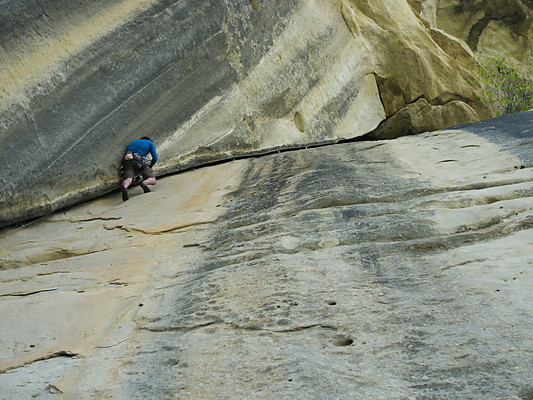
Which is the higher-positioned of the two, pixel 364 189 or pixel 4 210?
pixel 4 210

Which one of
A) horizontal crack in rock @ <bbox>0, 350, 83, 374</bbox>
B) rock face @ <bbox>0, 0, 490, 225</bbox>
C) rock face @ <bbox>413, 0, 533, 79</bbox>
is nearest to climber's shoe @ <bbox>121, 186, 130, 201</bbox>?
rock face @ <bbox>0, 0, 490, 225</bbox>

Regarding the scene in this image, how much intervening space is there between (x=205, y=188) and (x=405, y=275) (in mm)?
3920

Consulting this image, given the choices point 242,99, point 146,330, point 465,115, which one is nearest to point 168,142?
point 242,99

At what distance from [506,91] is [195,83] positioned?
7.64 metres

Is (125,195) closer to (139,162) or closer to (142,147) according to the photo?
(139,162)

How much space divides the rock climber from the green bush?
757 centimetres

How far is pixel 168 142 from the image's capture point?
926cm

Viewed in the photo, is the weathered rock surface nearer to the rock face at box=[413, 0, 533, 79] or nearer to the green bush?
the green bush

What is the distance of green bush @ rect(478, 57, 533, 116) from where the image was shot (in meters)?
13.9

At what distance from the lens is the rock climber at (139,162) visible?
859 cm

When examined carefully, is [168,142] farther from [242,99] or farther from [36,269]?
[36,269]

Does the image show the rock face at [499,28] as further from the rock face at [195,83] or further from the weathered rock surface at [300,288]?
the weathered rock surface at [300,288]

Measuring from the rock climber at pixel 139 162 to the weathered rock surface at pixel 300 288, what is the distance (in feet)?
2.73

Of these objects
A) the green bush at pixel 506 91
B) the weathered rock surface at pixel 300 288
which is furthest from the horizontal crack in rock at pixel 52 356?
the green bush at pixel 506 91
